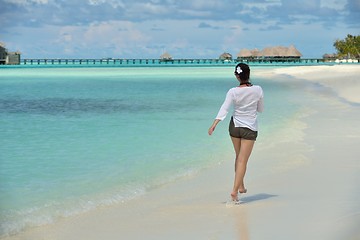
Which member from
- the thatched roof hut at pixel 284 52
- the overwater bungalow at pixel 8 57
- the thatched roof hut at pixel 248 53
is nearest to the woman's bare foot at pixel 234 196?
the overwater bungalow at pixel 8 57

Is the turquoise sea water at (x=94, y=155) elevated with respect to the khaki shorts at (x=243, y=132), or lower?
lower

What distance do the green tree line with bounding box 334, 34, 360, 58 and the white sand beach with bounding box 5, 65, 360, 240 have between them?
121425 millimetres

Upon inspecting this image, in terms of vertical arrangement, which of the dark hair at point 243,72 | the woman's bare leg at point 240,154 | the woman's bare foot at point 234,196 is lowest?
the woman's bare foot at point 234,196

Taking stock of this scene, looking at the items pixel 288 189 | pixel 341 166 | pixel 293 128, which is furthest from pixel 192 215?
pixel 293 128

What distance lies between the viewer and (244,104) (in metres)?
5.45

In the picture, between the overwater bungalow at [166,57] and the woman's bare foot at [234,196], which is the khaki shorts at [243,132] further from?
the overwater bungalow at [166,57]

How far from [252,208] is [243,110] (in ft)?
3.04

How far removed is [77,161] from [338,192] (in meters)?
4.63

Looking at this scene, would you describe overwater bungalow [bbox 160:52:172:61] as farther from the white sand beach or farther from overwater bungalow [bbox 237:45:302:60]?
the white sand beach

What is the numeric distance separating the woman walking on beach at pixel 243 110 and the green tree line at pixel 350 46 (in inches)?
4907

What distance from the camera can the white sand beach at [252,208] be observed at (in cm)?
482

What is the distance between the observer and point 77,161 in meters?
9.50

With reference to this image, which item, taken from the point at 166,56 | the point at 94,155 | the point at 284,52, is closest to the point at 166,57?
the point at 166,56

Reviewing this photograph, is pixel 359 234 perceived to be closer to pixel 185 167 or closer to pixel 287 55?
pixel 185 167
